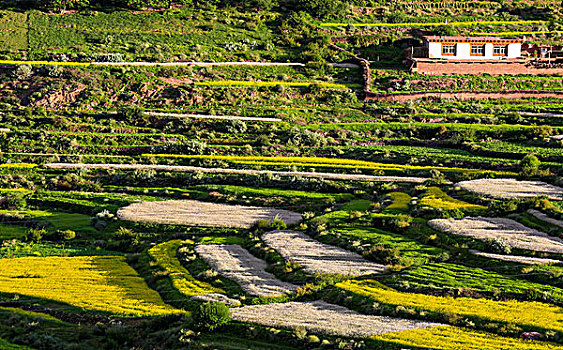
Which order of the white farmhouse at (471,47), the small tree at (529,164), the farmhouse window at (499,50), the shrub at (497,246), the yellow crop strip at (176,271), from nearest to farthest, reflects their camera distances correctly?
the yellow crop strip at (176,271) < the shrub at (497,246) < the small tree at (529,164) < the white farmhouse at (471,47) < the farmhouse window at (499,50)

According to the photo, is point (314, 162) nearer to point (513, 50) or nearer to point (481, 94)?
point (481, 94)

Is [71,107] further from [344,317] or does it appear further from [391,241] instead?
[344,317]

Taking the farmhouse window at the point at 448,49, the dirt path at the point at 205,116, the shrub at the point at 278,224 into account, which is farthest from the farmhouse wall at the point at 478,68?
the shrub at the point at 278,224

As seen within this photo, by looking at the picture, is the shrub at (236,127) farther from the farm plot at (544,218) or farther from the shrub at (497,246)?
the shrub at (497,246)

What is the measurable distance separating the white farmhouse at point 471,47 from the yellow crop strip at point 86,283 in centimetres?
6596

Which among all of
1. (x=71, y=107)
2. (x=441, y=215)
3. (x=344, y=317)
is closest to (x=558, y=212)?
(x=441, y=215)

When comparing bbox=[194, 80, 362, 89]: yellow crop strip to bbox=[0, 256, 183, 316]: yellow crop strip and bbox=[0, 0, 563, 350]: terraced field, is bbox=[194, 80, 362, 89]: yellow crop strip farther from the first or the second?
bbox=[0, 256, 183, 316]: yellow crop strip

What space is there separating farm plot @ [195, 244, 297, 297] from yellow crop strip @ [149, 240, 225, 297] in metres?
2.02

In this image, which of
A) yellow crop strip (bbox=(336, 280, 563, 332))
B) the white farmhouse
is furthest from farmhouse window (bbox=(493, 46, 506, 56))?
yellow crop strip (bbox=(336, 280, 563, 332))

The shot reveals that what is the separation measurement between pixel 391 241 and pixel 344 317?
1499 cm

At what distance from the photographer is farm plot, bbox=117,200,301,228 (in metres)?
66.9

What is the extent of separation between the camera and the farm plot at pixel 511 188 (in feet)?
216

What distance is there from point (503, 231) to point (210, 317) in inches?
1047

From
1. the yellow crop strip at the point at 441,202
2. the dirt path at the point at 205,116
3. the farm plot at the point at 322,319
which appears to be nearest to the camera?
the farm plot at the point at 322,319
